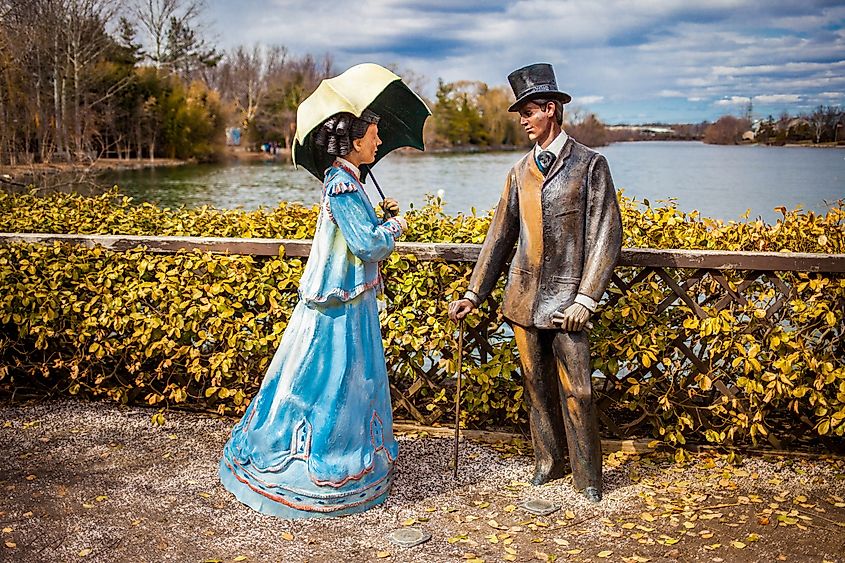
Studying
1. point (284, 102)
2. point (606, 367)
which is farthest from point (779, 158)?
point (284, 102)

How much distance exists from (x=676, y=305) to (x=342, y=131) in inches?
90.1

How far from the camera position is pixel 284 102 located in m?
61.9

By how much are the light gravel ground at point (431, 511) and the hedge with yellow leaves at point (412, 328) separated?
361 mm

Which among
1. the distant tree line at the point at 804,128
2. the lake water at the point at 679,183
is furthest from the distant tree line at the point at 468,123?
the distant tree line at the point at 804,128

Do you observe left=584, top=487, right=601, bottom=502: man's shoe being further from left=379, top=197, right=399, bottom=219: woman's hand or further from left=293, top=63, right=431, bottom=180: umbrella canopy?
left=293, top=63, right=431, bottom=180: umbrella canopy

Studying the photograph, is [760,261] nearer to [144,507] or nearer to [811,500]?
[811,500]

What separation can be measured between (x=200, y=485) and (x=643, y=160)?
13.2 m

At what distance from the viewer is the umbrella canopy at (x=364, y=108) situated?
3.93 metres

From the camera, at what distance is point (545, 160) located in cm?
411

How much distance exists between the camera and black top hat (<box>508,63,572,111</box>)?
3994 mm

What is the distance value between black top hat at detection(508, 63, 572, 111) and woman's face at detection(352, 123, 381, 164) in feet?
2.35

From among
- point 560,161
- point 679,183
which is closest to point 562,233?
point 560,161

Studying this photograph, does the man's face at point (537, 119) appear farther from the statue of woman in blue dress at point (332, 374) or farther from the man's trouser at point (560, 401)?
the man's trouser at point (560, 401)

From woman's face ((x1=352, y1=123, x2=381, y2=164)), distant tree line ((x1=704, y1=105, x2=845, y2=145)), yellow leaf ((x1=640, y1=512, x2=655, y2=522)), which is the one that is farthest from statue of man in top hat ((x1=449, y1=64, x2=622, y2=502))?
distant tree line ((x1=704, y1=105, x2=845, y2=145))
